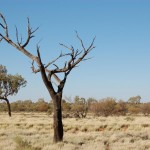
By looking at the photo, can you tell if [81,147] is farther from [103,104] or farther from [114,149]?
[103,104]

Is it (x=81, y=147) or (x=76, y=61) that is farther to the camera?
(x=76, y=61)

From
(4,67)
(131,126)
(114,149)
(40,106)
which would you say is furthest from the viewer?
(40,106)

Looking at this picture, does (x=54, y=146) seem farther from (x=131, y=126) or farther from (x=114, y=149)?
(x=131, y=126)

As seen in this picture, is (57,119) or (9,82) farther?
(9,82)

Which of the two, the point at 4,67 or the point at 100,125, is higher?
the point at 4,67

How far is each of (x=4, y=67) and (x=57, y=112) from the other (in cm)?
4648

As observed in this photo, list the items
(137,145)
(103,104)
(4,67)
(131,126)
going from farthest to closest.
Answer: (103,104) < (4,67) < (131,126) < (137,145)

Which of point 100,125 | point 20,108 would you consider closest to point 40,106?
point 20,108

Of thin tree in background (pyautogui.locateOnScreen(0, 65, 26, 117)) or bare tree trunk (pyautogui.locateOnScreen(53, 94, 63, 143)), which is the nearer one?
bare tree trunk (pyautogui.locateOnScreen(53, 94, 63, 143))

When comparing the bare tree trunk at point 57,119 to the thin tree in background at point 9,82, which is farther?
the thin tree in background at point 9,82

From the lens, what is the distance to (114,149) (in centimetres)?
1534

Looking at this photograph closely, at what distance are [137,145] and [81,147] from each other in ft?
8.24

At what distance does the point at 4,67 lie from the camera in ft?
207

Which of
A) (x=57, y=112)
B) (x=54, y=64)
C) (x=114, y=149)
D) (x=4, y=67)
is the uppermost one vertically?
(x=4, y=67)
